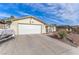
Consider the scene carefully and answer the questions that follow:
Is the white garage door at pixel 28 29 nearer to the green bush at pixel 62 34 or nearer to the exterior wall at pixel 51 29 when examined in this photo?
the exterior wall at pixel 51 29

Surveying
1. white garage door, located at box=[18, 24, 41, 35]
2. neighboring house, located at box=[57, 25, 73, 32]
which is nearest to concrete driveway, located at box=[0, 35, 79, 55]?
white garage door, located at box=[18, 24, 41, 35]

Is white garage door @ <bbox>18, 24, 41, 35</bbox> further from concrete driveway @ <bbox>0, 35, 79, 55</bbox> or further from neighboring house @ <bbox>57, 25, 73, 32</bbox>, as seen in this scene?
neighboring house @ <bbox>57, 25, 73, 32</bbox>

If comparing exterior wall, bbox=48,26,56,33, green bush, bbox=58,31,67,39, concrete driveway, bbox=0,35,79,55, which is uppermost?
exterior wall, bbox=48,26,56,33

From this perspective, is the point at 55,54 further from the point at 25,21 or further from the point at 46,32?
the point at 25,21

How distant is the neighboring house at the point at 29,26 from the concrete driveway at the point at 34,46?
3.0 inches

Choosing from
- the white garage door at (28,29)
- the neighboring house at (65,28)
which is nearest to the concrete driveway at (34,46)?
the white garage door at (28,29)

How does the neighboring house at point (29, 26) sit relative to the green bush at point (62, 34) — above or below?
above

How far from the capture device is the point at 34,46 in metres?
3.14

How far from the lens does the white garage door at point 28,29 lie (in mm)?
3176

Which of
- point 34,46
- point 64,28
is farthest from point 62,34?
point 34,46

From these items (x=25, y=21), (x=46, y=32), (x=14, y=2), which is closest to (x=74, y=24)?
(x=46, y=32)

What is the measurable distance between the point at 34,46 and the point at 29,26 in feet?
0.96

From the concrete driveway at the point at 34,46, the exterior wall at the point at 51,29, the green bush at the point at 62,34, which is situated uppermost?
the exterior wall at the point at 51,29

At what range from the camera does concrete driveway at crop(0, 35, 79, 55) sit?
3.11 metres
